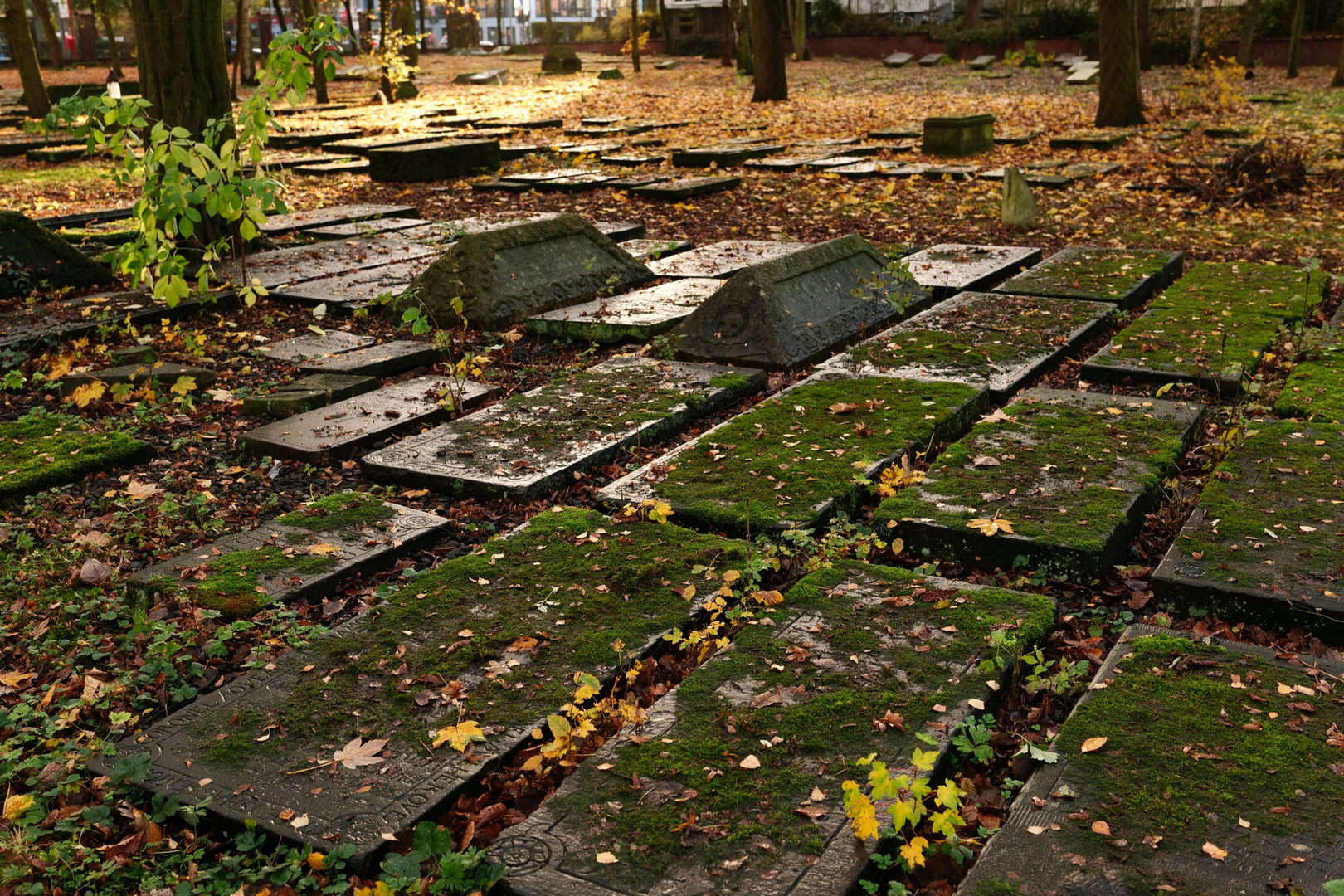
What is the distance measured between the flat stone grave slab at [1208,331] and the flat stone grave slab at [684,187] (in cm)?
502

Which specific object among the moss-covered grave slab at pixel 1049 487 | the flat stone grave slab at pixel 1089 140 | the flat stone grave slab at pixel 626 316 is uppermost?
the flat stone grave slab at pixel 1089 140

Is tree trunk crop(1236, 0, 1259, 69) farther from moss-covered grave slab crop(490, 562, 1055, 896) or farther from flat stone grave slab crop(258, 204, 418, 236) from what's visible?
moss-covered grave slab crop(490, 562, 1055, 896)

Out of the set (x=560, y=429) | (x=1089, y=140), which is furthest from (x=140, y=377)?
(x=1089, y=140)

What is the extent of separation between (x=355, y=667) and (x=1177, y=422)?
10.3 ft

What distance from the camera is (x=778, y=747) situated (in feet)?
7.84

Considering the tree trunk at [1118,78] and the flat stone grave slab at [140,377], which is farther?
the tree trunk at [1118,78]

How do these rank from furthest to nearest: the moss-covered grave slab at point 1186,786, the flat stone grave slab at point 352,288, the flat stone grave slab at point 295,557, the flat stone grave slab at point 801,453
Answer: the flat stone grave slab at point 352,288 → the flat stone grave slab at point 801,453 → the flat stone grave slab at point 295,557 → the moss-covered grave slab at point 1186,786

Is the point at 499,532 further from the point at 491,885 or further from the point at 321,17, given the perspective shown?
the point at 321,17

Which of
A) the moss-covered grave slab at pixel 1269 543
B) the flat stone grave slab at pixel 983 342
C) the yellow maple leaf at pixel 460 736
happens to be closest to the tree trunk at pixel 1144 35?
the flat stone grave slab at pixel 983 342

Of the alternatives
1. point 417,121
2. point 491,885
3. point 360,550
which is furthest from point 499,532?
point 417,121

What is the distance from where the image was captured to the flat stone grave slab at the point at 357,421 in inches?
173

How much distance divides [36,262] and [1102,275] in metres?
6.62

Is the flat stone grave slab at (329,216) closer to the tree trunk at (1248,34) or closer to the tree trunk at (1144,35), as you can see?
the tree trunk at (1144,35)

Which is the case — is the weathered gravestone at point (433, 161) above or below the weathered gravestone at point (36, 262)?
above
